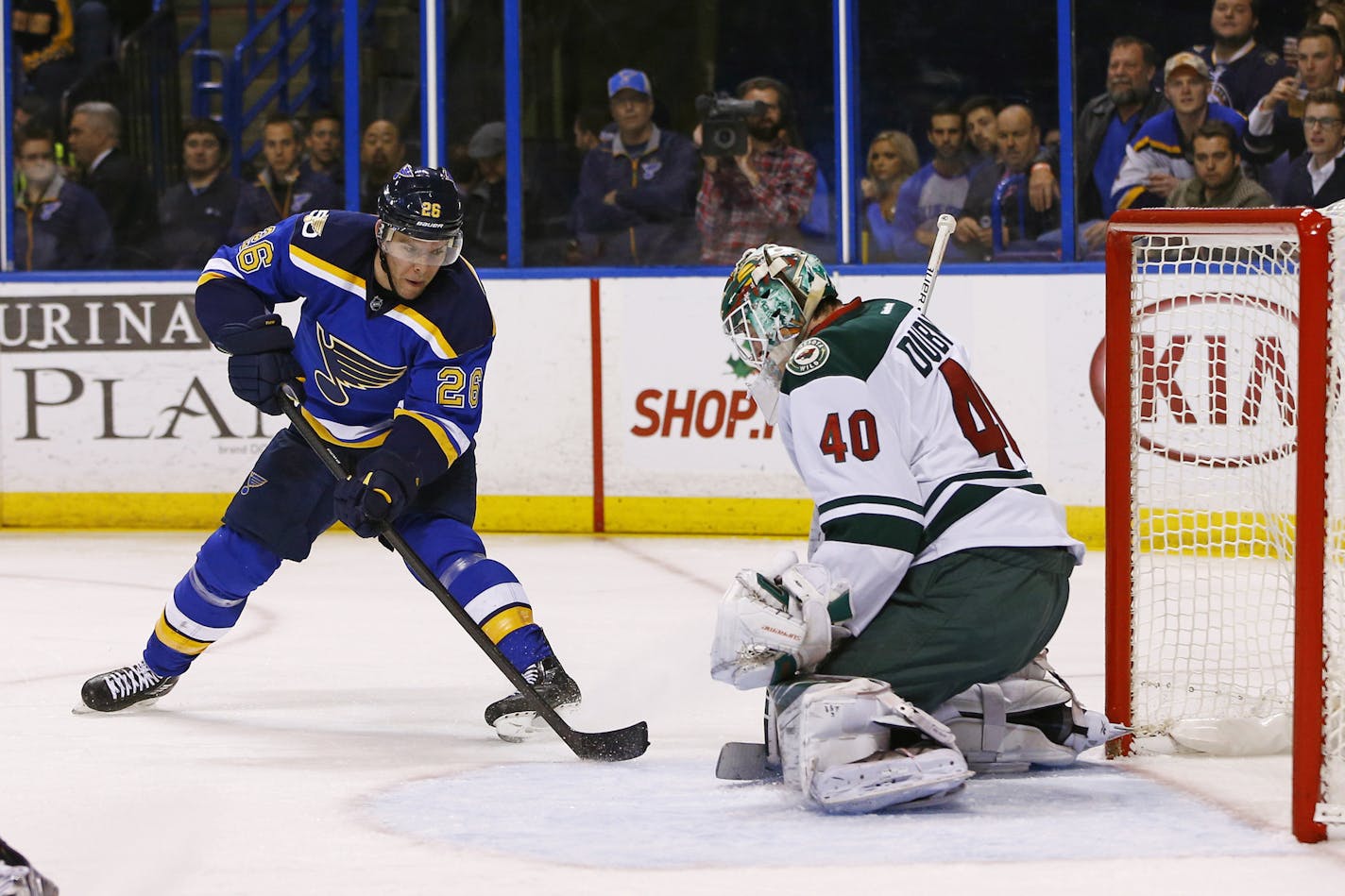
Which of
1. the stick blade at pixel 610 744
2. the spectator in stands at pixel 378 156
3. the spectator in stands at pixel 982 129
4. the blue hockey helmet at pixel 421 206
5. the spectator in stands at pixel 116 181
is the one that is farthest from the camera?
the spectator in stands at pixel 116 181

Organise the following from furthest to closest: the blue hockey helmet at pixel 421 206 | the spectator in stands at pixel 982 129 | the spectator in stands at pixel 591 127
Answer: the spectator in stands at pixel 591 127, the spectator in stands at pixel 982 129, the blue hockey helmet at pixel 421 206

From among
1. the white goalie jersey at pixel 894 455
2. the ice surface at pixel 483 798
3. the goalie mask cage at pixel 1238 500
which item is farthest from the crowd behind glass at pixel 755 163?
the white goalie jersey at pixel 894 455

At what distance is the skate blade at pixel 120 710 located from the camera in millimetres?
3449

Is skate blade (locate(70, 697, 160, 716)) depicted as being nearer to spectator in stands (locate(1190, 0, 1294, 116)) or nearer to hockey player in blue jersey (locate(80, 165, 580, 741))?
hockey player in blue jersey (locate(80, 165, 580, 741))

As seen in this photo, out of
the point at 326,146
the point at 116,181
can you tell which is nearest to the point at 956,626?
the point at 326,146

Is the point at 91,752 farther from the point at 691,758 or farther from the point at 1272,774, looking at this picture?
the point at 1272,774

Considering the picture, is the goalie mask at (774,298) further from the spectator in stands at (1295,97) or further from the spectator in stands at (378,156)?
the spectator in stands at (378,156)

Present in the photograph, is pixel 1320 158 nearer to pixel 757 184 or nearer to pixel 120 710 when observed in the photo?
pixel 757 184

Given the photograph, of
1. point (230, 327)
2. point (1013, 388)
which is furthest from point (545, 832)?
point (1013, 388)

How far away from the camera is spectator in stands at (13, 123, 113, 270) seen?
21.1 ft

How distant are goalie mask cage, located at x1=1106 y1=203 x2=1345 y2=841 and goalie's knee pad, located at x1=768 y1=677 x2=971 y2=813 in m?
0.47

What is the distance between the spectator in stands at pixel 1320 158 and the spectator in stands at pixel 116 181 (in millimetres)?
3650

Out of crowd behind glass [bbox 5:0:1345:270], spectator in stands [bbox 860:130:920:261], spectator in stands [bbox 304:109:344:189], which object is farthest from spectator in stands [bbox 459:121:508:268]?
spectator in stands [bbox 860:130:920:261]

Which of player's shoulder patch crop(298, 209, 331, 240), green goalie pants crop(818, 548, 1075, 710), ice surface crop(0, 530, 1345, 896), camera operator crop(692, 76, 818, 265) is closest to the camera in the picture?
ice surface crop(0, 530, 1345, 896)
